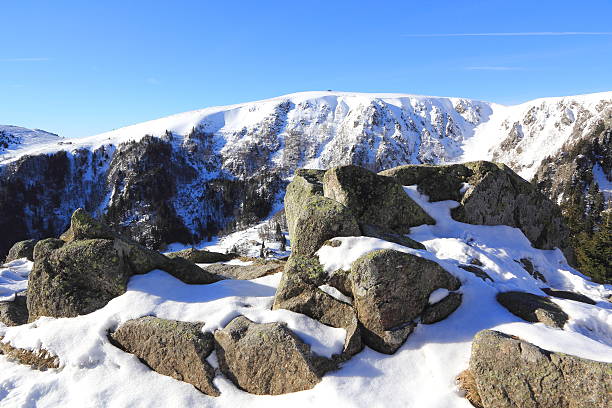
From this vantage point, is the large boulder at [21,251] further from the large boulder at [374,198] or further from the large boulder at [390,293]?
the large boulder at [390,293]

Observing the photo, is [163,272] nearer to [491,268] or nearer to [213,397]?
[213,397]

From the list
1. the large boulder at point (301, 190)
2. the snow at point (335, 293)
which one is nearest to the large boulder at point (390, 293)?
the snow at point (335, 293)

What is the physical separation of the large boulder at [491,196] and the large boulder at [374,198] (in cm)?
253

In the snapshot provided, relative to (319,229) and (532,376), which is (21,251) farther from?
(532,376)

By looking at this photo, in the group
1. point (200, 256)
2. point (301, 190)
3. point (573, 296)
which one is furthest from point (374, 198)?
point (200, 256)

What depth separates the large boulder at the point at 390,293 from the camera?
10.1 m

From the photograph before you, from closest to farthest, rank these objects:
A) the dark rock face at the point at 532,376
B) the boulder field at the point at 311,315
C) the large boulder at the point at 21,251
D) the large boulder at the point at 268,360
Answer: the dark rock face at the point at 532,376 → the boulder field at the point at 311,315 → the large boulder at the point at 268,360 → the large boulder at the point at 21,251

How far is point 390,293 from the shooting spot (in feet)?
33.6

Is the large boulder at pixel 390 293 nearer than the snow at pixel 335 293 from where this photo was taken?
Yes

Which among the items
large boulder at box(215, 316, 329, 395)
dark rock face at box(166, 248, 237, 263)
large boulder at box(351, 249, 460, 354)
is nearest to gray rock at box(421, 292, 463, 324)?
large boulder at box(351, 249, 460, 354)

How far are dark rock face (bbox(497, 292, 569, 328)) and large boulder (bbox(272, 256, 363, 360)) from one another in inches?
197

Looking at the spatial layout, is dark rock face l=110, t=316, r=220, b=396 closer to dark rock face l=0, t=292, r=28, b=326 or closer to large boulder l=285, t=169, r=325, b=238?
dark rock face l=0, t=292, r=28, b=326

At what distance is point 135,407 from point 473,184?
22.5 meters

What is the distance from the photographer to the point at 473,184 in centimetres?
2342
